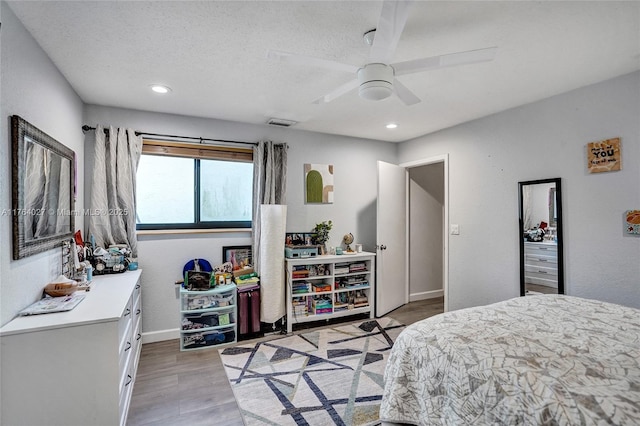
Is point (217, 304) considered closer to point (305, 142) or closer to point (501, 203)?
point (305, 142)

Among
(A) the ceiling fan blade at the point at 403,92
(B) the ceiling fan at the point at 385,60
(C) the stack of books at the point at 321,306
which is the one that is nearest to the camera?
(B) the ceiling fan at the point at 385,60

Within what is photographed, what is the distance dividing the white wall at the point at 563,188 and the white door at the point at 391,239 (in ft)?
2.20

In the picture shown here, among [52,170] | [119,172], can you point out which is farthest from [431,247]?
[52,170]

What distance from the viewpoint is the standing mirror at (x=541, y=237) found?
2.74 m

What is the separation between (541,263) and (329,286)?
222 centimetres

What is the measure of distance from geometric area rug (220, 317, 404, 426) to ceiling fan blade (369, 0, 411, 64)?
2.25 meters

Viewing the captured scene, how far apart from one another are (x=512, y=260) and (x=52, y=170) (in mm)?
3985

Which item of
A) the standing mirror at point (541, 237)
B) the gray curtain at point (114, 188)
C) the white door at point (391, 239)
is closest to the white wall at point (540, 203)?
the standing mirror at point (541, 237)

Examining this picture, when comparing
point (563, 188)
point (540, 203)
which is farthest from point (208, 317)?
point (563, 188)

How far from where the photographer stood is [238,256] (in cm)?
363

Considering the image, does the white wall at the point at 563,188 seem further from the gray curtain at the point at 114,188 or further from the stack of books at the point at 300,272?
the gray curtain at the point at 114,188

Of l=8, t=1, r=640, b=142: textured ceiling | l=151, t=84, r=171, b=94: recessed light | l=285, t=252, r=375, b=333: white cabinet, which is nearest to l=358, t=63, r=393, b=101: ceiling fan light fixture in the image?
l=8, t=1, r=640, b=142: textured ceiling

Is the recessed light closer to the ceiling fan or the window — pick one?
the window

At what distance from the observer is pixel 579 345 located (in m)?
1.49
